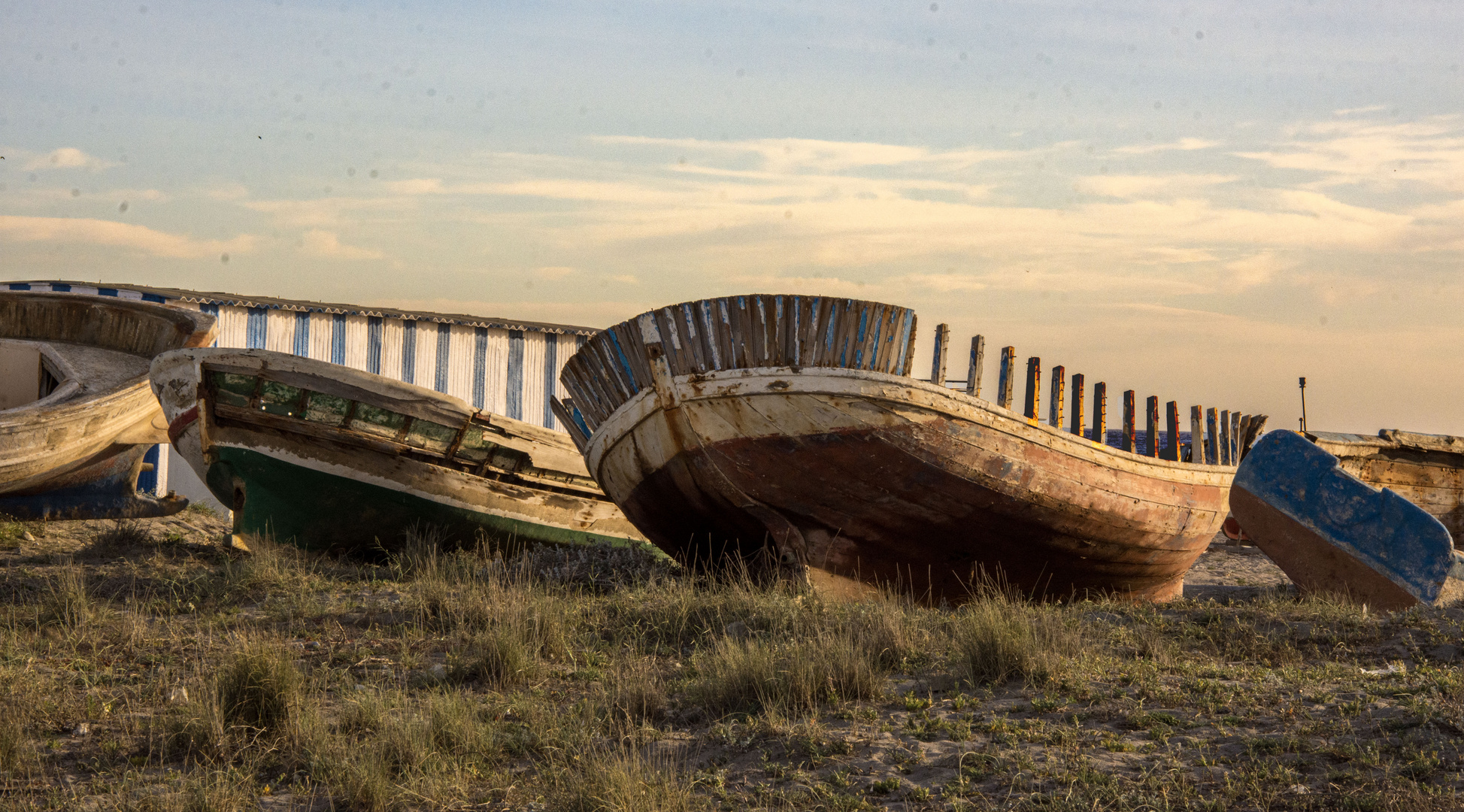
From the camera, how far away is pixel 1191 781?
12.9 feet

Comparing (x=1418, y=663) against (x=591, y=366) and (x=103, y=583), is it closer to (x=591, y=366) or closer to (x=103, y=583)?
(x=591, y=366)

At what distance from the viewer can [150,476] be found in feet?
57.3

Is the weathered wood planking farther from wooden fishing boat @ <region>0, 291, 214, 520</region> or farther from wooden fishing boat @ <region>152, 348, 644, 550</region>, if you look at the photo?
wooden fishing boat @ <region>0, 291, 214, 520</region>

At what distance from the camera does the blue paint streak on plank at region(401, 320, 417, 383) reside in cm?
1905

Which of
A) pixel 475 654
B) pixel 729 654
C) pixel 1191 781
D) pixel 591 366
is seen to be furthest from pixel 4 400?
pixel 1191 781

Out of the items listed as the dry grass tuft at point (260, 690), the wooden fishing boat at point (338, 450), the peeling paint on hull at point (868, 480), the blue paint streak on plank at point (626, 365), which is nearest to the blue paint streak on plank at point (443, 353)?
the wooden fishing boat at point (338, 450)

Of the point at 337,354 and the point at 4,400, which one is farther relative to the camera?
the point at 337,354

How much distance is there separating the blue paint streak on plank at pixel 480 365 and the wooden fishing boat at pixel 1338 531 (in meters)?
13.4

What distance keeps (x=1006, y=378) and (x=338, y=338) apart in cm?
1298

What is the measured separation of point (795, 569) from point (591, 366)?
86.8 inches

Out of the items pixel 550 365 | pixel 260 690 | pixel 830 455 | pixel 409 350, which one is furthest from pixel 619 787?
pixel 550 365

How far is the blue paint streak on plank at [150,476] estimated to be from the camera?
17.3m

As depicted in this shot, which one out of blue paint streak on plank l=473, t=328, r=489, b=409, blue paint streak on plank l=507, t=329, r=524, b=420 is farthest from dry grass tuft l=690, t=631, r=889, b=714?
blue paint streak on plank l=507, t=329, r=524, b=420

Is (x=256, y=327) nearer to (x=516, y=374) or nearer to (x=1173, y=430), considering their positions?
(x=516, y=374)
